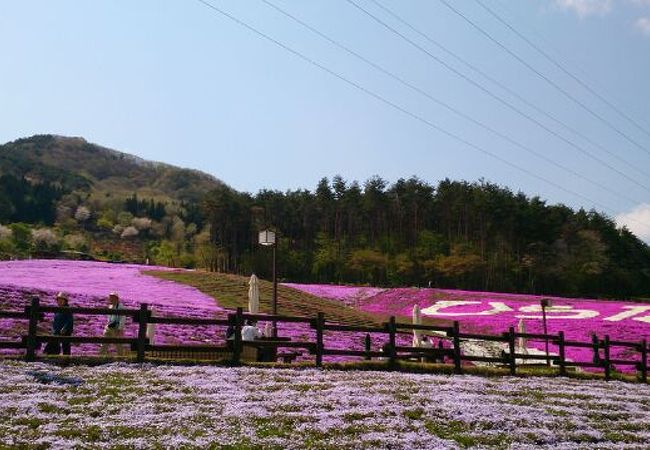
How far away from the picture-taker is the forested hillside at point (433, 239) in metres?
96.9

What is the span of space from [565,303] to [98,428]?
186 feet

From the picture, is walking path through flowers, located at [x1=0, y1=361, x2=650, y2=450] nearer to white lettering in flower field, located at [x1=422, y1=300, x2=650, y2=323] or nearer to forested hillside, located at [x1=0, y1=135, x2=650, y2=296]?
white lettering in flower field, located at [x1=422, y1=300, x2=650, y2=323]

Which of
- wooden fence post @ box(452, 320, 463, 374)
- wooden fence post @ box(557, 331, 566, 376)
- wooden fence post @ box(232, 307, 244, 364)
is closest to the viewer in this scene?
wooden fence post @ box(232, 307, 244, 364)

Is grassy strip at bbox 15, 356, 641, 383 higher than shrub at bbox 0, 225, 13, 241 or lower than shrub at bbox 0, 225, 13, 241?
lower

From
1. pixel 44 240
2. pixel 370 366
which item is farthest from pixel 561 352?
pixel 44 240

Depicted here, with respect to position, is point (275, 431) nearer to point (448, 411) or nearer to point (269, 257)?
point (448, 411)

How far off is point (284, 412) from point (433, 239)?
3658 inches

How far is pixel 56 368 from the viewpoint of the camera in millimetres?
14766

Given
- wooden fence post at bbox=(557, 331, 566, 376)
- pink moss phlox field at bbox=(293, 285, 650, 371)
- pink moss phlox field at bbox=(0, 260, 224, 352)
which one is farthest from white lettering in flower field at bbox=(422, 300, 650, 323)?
wooden fence post at bbox=(557, 331, 566, 376)

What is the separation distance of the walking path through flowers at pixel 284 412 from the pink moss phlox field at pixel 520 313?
20.1 meters

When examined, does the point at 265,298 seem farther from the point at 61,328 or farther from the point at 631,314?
the point at 61,328

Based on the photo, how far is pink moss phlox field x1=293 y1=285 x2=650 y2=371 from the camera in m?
43.8

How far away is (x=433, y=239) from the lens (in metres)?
103

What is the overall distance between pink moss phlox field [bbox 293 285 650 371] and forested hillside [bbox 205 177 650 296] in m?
25.3
